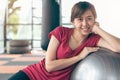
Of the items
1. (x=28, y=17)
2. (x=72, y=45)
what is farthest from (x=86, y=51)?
(x=28, y=17)

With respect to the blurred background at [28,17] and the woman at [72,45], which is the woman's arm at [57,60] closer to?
the woman at [72,45]

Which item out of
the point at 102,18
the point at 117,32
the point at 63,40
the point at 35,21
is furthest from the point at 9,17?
the point at 63,40

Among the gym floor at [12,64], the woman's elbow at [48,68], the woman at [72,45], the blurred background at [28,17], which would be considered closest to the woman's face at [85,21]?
the woman at [72,45]

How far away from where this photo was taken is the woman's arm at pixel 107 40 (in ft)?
6.62

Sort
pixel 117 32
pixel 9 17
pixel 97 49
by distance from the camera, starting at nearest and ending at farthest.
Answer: pixel 97 49, pixel 117 32, pixel 9 17

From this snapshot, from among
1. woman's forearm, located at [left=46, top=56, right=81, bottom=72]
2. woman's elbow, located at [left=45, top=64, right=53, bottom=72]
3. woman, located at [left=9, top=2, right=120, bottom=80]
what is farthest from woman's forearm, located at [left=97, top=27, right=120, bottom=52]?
woman's elbow, located at [left=45, top=64, right=53, bottom=72]

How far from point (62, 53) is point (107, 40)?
382 millimetres

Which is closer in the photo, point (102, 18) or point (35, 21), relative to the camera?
point (102, 18)

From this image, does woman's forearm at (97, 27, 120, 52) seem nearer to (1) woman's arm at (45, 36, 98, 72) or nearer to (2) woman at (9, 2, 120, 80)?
(2) woman at (9, 2, 120, 80)

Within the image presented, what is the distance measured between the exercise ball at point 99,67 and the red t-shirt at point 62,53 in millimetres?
111

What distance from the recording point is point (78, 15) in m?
2.00

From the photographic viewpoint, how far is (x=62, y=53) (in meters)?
2.01

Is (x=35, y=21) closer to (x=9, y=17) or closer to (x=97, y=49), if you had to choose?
(x=9, y=17)

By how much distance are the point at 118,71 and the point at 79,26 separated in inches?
18.9
